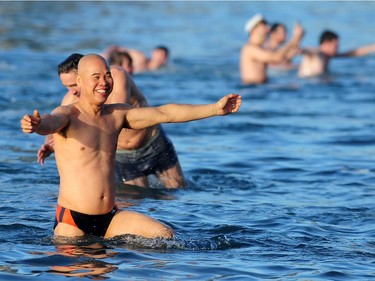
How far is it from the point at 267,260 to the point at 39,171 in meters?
4.54

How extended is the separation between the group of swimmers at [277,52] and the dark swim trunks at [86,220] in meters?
10.3

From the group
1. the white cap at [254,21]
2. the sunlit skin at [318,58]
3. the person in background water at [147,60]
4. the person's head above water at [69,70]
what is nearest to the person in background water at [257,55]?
the white cap at [254,21]

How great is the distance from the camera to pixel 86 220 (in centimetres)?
785

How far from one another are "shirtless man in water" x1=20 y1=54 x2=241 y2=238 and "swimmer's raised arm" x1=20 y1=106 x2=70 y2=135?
0.04ft

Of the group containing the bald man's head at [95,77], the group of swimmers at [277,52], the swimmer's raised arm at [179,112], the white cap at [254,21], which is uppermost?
the white cap at [254,21]

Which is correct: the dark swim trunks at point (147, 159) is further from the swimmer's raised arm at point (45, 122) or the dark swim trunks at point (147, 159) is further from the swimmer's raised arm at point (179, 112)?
the swimmer's raised arm at point (45, 122)

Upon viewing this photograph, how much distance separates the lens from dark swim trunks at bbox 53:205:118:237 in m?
7.84

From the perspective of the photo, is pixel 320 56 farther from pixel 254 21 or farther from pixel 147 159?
pixel 147 159

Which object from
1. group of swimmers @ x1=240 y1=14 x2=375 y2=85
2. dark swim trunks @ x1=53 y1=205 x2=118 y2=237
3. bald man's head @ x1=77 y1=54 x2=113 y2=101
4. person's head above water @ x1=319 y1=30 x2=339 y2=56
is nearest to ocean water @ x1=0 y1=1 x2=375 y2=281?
dark swim trunks @ x1=53 y1=205 x2=118 y2=237

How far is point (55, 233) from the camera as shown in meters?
8.04

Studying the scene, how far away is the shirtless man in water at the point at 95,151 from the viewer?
25.1 ft

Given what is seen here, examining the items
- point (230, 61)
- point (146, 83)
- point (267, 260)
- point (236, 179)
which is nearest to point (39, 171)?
point (236, 179)

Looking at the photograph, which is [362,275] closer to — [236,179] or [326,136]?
[236,179]

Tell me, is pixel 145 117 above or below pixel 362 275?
above
